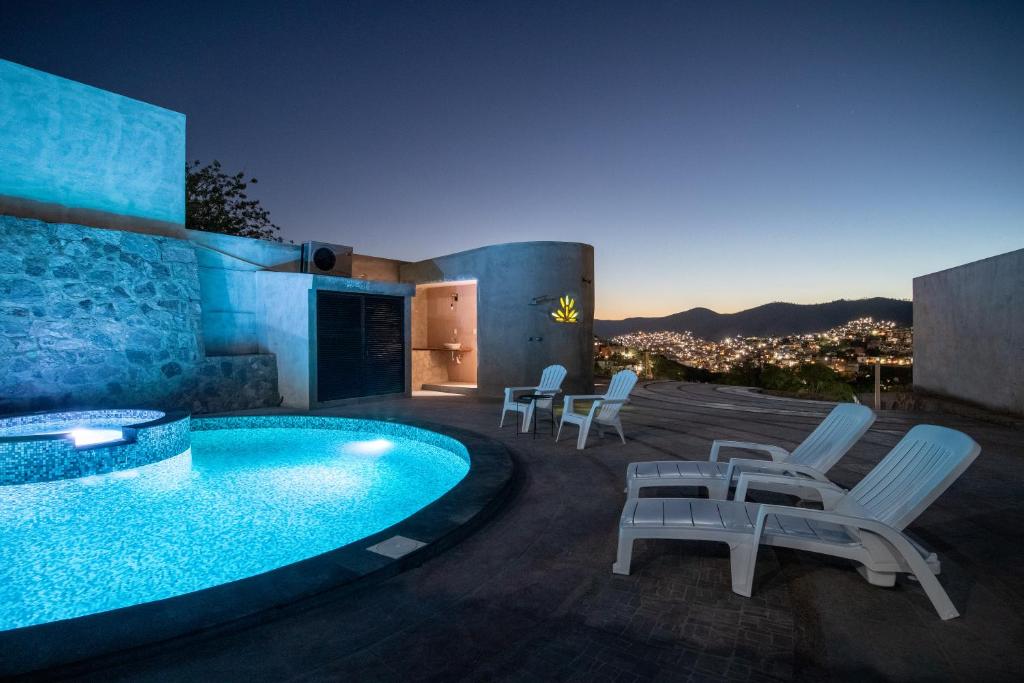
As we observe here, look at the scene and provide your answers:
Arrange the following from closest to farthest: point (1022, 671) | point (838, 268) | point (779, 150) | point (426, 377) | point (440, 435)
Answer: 1. point (1022, 671)
2. point (440, 435)
3. point (426, 377)
4. point (779, 150)
5. point (838, 268)

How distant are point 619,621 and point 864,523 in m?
1.16

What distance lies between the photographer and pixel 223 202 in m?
Result: 21.1

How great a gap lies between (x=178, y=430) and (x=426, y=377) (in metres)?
7.31

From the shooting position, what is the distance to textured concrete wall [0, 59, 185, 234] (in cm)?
725

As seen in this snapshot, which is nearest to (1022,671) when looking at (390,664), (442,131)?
(390,664)

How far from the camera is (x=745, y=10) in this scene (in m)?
7.76

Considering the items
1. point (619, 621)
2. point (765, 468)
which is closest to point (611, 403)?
point (765, 468)

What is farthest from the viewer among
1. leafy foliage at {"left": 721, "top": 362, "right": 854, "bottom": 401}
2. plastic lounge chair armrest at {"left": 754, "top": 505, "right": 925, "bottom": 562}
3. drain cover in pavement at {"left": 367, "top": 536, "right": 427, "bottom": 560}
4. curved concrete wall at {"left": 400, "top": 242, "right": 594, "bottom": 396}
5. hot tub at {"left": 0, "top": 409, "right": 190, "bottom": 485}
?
leafy foliage at {"left": 721, "top": 362, "right": 854, "bottom": 401}

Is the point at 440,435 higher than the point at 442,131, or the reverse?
the point at 442,131

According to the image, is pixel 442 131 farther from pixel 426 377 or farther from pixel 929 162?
pixel 929 162

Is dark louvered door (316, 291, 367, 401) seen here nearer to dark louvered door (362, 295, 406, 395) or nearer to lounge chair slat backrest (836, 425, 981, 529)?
dark louvered door (362, 295, 406, 395)

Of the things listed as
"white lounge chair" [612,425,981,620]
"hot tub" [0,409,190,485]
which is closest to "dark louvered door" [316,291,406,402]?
"hot tub" [0,409,190,485]

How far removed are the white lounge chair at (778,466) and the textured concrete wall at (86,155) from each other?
31.8 feet

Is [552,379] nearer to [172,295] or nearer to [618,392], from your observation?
[618,392]
